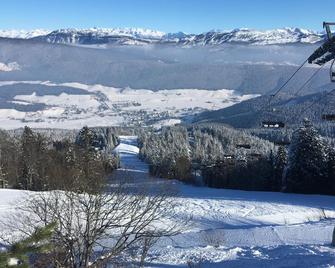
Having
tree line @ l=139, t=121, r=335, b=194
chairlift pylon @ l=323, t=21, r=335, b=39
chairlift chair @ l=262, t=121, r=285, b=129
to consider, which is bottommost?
tree line @ l=139, t=121, r=335, b=194

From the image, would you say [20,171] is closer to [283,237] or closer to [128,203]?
[283,237]

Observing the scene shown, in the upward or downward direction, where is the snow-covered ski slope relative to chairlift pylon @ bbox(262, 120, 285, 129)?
downward

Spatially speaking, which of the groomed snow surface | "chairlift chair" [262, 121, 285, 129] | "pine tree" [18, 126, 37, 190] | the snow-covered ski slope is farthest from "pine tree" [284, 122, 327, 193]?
"chairlift chair" [262, 121, 285, 129]

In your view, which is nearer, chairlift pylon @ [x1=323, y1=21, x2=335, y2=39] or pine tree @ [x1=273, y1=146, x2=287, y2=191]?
chairlift pylon @ [x1=323, y1=21, x2=335, y2=39]

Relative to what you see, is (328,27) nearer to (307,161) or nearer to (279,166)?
(307,161)

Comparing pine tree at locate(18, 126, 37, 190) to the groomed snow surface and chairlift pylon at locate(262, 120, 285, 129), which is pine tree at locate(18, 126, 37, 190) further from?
chairlift pylon at locate(262, 120, 285, 129)

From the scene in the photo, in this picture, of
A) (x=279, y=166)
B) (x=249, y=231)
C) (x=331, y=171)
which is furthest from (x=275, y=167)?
(x=249, y=231)

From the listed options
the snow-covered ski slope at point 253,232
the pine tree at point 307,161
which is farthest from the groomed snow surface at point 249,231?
the pine tree at point 307,161

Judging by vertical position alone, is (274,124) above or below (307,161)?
above
